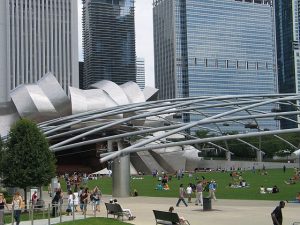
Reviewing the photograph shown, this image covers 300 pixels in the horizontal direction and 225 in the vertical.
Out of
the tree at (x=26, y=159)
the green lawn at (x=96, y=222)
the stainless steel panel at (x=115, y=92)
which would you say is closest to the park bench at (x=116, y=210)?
the green lawn at (x=96, y=222)

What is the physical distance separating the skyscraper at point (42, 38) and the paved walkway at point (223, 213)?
11240 centimetres

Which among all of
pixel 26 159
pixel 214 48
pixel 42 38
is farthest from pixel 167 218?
pixel 214 48

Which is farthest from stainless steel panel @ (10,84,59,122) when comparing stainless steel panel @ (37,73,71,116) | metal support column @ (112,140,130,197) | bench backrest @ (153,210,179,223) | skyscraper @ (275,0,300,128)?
skyscraper @ (275,0,300,128)

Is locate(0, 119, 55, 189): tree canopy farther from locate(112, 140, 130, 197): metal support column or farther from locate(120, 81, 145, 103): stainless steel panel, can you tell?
locate(120, 81, 145, 103): stainless steel panel

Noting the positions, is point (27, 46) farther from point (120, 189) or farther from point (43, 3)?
point (120, 189)

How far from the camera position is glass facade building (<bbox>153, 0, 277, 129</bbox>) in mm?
152500

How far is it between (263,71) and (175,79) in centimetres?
3161

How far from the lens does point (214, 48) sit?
158m

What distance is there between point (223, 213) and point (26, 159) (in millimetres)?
8637

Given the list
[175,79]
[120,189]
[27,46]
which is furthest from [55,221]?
[175,79]

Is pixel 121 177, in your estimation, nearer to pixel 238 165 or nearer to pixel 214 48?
pixel 238 165

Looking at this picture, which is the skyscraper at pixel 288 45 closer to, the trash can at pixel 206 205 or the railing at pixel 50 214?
the trash can at pixel 206 205

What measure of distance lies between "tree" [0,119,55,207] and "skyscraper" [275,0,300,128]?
15680 cm

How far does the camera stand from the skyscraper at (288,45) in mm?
175413
